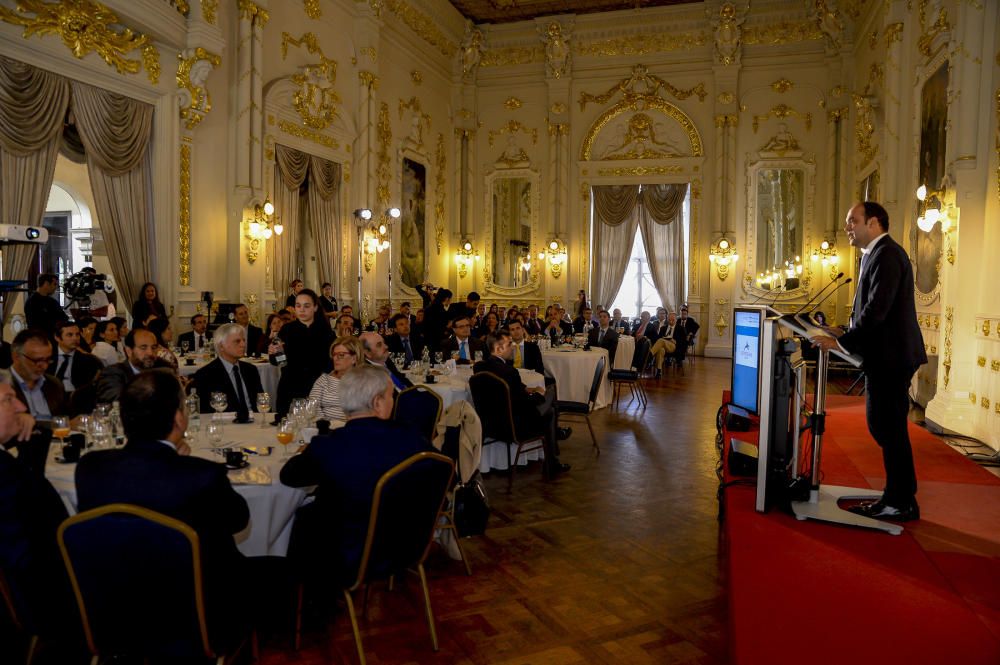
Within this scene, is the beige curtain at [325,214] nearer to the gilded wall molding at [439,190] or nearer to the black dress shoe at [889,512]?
the gilded wall molding at [439,190]

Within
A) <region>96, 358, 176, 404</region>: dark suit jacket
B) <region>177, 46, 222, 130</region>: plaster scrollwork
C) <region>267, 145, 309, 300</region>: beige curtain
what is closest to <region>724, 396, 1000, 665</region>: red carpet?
<region>96, 358, 176, 404</region>: dark suit jacket

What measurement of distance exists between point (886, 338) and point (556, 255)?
45.6 ft

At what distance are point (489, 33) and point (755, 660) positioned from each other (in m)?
17.4

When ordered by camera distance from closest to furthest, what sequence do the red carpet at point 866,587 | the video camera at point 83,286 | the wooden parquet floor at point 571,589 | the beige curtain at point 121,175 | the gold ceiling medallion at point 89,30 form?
the red carpet at point 866,587
the wooden parquet floor at point 571,589
the gold ceiling medallion at point 89,30
the beige curtain at point 121,175
the video camera at point 83,286

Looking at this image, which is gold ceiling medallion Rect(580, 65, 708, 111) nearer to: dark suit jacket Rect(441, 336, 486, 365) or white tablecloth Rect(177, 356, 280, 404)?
dark suit jacket Rect(441, 336, 486, 365)

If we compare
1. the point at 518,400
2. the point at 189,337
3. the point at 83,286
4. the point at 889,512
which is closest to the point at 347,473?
the point at 889,512

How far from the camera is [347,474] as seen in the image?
2.71 m

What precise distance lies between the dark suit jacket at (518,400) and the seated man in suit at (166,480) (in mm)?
3185

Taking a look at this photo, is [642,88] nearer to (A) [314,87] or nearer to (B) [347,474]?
(A) [314,87]

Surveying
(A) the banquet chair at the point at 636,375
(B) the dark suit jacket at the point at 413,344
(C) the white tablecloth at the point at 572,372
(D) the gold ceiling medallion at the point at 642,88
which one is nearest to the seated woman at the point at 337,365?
(B) the dark suit jacket at the point at 413,344

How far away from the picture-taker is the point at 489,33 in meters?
17.4

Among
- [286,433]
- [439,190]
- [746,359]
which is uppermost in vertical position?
[439,190]

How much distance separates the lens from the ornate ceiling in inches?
627

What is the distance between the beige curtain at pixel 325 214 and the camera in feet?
40.2
